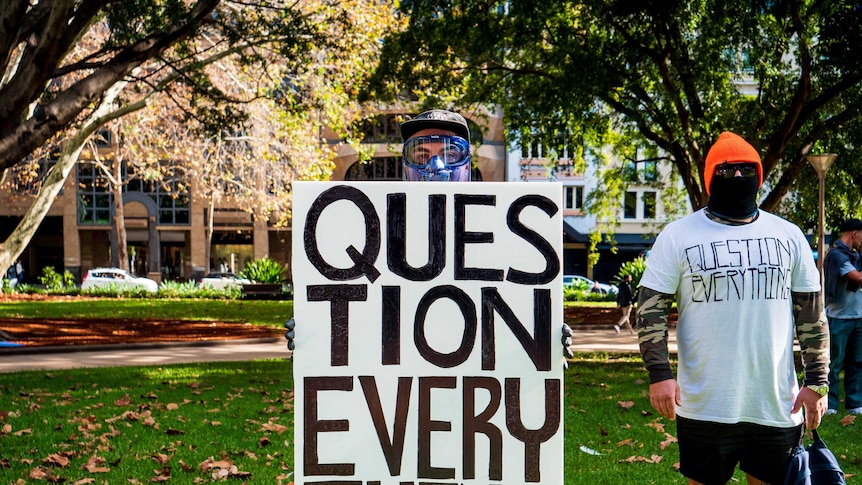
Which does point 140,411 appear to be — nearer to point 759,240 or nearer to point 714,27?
point 759,240

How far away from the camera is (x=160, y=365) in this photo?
11.7 metres

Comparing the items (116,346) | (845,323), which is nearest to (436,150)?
(845,323)

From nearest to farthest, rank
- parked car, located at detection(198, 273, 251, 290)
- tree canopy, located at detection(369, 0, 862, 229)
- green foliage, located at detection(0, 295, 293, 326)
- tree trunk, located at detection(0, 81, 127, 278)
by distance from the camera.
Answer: tree canopy, located at detection(369, 0, 862, 229) → tree trunk, located at detection(0, 81, 127, 278) → green foliage, located at detection(0, 295, 293, 326) → parked car, located at detection(198, 273, 251, 290)

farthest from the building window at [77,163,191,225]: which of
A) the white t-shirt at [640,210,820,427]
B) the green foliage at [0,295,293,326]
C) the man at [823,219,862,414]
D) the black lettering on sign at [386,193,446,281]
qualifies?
the white t-shirt at [640,210,820,427]

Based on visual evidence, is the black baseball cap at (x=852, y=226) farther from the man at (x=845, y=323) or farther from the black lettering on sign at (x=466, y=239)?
the black lettering on sign at (x=466, y=239)

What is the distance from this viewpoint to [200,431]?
6.65 metres

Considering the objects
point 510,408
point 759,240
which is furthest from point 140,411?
point 759,240

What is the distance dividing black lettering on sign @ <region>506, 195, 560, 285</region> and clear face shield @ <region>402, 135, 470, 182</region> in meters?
0.62

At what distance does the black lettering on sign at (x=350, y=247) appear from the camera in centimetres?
313

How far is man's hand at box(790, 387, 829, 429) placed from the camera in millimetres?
3158

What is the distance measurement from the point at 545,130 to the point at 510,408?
445 inches

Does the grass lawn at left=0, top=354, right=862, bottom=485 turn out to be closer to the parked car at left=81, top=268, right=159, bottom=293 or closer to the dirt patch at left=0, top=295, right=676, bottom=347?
the dirt patch at left=0, top=295, right=676, bottom=347

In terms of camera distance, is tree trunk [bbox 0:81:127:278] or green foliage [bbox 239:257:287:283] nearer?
tree trunk [bbox 0:81:127:278]

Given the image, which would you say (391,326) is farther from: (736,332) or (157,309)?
(157,309)
